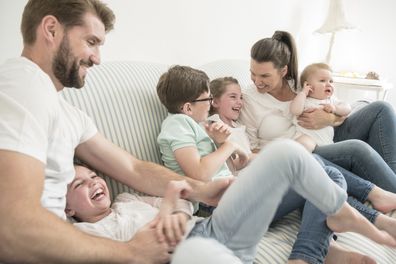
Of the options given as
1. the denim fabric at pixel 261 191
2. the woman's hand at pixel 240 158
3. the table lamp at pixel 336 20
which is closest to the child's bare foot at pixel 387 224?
the denim fabric at pixel 261 191

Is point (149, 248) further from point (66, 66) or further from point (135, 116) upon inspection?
point (135, 116)

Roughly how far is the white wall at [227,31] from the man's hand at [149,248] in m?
0.89

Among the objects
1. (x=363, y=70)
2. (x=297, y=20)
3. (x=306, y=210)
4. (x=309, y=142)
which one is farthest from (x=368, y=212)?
(x=363, y=70)

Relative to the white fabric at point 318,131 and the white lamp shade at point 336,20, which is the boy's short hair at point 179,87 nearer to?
the white fabric at point 318,131

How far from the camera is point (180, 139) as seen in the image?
1.16 m

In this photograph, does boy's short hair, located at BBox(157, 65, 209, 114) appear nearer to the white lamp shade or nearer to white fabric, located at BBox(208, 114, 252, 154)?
white fabric, located at BBox(208, 114, 252, 154)

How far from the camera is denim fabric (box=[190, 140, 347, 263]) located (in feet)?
2.43

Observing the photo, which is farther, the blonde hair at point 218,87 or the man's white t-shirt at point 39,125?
the blonde hair at point 218,87

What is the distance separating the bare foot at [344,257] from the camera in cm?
91

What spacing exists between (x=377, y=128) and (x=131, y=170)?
1187mm

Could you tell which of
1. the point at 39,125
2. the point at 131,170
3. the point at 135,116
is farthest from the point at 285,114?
the point at 39,125

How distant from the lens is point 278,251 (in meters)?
0.94

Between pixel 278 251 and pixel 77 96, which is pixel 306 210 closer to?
pixel 278 251

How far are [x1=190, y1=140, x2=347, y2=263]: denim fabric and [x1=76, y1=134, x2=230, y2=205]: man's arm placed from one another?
0.21 meters
